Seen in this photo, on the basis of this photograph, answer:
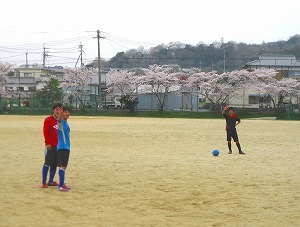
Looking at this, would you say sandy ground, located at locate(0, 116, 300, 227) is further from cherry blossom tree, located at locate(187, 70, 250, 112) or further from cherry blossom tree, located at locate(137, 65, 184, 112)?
cherry blossom tree, located at locate(137, 65, 184, 112)

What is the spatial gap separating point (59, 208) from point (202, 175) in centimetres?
399

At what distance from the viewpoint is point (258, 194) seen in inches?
291

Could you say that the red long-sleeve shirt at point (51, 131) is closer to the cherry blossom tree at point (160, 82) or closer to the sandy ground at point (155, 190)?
the sandy ground at point (155, 190)

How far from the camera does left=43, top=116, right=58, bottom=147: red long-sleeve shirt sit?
7.84m

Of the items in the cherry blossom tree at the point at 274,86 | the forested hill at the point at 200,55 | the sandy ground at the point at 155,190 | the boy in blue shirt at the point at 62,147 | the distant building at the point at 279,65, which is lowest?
the sandy ground at the point at 155,190

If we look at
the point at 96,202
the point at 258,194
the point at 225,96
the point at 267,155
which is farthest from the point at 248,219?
the point at 225,96

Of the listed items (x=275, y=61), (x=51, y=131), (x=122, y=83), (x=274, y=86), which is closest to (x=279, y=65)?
(x=275, y=61)

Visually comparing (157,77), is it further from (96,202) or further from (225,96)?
(96,202)

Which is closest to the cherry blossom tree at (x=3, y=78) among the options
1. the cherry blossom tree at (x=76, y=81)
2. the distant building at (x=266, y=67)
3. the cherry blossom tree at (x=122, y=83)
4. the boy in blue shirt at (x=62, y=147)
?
the cherry blossom tree at (x=76, y=81)

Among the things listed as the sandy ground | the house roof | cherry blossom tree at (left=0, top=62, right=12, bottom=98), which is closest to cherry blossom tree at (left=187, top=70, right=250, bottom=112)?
the house roof

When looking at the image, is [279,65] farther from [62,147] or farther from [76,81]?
[62,147]

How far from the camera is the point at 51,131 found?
7.86 metres

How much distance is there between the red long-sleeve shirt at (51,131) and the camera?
309 inches

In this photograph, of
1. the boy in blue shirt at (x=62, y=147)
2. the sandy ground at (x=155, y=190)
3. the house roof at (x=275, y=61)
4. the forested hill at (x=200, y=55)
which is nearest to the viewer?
the sandy ground at (x=155, y=190)
